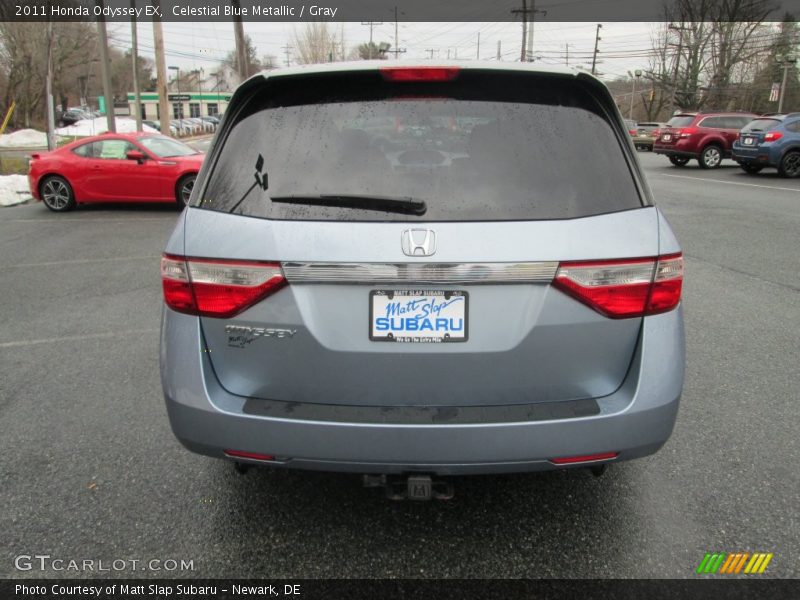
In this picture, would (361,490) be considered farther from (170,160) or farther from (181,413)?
(170,160)

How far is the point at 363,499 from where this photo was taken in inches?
112

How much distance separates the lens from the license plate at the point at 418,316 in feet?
6.73

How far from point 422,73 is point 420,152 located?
28 centimetres

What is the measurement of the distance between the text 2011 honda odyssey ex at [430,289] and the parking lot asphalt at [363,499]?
1.71 feet

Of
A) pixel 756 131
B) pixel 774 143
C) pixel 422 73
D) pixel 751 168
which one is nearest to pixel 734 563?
pixel 422 73

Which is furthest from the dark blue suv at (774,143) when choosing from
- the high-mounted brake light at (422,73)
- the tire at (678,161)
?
the high-mounted brake light at (422,73)

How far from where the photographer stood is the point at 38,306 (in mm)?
6023

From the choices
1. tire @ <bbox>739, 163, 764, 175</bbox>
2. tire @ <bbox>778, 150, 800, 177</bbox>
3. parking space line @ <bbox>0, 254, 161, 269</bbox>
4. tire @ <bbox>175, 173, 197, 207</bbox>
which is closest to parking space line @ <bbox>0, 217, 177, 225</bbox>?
tire @ <bbox>175, 173, 197, 207</bbox>

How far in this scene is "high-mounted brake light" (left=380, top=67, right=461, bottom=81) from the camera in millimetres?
2273

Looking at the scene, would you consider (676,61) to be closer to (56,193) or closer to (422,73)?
(56,193)

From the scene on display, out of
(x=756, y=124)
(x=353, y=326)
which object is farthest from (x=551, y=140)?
(x=756, y=124)

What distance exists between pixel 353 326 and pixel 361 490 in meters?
1.14

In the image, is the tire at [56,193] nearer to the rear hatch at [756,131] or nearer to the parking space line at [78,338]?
the parking space line at [78,338]

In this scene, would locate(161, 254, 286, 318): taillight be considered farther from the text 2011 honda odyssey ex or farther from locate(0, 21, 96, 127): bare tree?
locate(0, 21, 96, 127): bare tree
